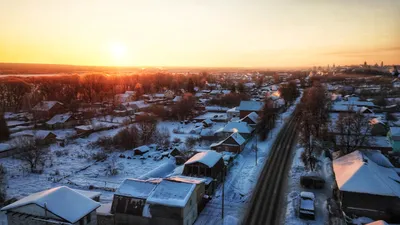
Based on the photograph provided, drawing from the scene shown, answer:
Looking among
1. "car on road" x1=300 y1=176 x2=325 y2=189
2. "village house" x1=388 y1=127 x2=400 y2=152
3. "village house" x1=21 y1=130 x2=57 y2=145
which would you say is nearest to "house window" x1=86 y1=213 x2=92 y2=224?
"car on road" x1=300 y1=176 x2=325 y2=189

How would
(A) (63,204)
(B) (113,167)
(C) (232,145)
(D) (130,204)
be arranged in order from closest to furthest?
(A) (63,204), (D) (130,204), (B) (113,167), (C) (232,145)

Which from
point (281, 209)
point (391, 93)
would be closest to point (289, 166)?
point (281, 209)

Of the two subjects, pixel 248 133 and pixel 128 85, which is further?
pixel 128 85

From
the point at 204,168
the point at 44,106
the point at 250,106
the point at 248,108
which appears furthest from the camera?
the point at 44,106

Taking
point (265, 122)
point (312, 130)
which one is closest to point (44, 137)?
point (265, 122)

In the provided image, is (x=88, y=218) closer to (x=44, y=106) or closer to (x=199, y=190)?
(x=199, y=190)

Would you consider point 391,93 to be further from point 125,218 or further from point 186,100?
point 125,218
